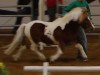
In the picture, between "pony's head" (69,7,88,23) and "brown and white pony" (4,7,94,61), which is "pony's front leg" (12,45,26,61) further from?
"pony's head" (69,7,88,23)

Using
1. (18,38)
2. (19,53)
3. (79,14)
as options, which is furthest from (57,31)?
(19,53)

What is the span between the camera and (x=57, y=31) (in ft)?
26.8

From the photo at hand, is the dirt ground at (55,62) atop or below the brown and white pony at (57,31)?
below

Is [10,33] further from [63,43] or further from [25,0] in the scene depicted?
[63,43]

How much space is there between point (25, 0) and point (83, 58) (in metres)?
3.64

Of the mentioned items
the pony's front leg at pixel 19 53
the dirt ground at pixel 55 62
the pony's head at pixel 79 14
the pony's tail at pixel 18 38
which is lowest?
the dirt ground at pixel 55 62

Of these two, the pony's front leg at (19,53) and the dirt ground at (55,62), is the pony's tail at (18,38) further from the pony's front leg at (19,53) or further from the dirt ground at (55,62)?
the dirt ground at (55,62)

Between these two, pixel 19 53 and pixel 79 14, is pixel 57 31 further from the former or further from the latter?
pixel 19 53

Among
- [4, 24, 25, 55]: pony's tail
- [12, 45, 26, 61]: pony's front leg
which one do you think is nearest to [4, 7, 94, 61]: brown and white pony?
[4, 24, 25, 55]: pony's tail

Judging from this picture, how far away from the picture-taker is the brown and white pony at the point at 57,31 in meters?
8.09

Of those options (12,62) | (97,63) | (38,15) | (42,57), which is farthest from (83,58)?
(38,15)

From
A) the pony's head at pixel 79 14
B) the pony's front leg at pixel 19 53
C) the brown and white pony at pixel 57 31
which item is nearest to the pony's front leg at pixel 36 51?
the brown and white pony at pixel 57 31

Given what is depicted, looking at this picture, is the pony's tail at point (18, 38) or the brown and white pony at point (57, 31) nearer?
the brown and white pony at point (57, 31)

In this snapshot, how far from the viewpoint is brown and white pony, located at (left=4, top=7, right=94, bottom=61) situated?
8094mm
